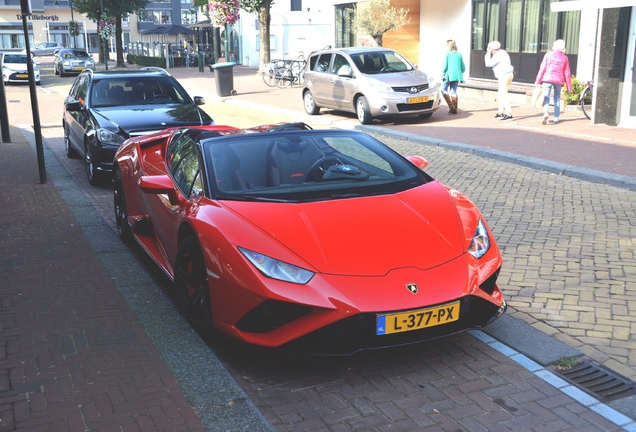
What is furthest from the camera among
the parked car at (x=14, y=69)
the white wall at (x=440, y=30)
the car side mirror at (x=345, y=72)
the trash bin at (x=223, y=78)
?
the parked car at (x=14, y=69)

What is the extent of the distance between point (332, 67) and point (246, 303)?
1428 centimetres

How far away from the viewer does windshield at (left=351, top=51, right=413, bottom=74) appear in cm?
1666

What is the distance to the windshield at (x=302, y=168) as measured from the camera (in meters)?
4.79

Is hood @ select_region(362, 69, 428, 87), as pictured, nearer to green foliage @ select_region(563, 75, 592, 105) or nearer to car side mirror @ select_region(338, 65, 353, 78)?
car side mirror @ select_region(338, 65, 353, 78)

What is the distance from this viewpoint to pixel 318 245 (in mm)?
4113

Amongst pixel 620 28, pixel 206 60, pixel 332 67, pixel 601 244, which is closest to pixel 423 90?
pixel 332 67

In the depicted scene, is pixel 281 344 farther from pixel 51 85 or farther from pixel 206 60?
pixel 206 60

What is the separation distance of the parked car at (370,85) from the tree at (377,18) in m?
7.51

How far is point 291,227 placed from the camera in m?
4.26

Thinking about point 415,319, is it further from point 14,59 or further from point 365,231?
point 14,59

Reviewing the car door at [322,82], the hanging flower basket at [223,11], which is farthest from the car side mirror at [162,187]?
the hanging flower basket at [223,11]

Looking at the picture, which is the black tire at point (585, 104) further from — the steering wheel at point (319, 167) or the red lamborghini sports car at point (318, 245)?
the steering wheel at point (319, 167)

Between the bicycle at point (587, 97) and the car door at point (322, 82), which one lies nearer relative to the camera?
the bicycle at point (587, 97)

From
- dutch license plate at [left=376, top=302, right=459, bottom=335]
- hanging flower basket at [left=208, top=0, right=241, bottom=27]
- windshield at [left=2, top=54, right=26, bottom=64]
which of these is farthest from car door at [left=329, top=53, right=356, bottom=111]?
windshield at [left=2, top=54, right=26, bottom=64]
